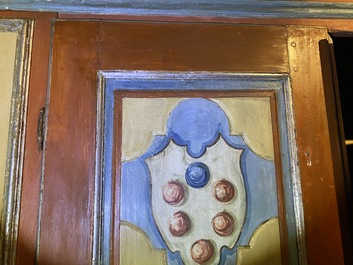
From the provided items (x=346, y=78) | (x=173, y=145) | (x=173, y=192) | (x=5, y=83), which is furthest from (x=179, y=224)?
(x=346, y=78)

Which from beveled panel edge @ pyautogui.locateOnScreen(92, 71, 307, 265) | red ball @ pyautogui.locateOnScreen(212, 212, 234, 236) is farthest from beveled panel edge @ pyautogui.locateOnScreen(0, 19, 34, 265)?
red ball @ pyautogui.locateOnScreen(212, 212, 234, 236)

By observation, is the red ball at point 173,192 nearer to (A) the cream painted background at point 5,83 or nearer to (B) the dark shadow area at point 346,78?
(A) the cream painted background at point 5,83

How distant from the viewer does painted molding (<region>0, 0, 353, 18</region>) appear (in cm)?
129

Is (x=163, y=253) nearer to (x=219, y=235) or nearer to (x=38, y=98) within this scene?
(x=219, y=235)

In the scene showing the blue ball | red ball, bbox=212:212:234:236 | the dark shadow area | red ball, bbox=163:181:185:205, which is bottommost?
red ball, bbox=212:212:234:236

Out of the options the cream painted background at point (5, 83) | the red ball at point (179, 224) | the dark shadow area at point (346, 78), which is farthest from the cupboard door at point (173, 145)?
the dark shadow area at point (346, 78)

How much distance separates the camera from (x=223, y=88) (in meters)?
1.27

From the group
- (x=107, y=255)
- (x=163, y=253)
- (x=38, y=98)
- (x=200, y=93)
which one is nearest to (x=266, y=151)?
(x=200, y=93)

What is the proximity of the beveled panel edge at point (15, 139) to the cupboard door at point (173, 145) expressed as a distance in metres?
0.07

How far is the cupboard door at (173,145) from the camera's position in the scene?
3.74 ft

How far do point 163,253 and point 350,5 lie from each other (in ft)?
3.05

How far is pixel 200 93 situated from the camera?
1261 mm

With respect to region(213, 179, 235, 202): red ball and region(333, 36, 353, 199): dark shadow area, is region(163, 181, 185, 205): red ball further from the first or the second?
region(333, 36, 353, 199): dark shadow area

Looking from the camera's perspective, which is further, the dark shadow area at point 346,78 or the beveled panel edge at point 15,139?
the dark shadow area at point 346,78
